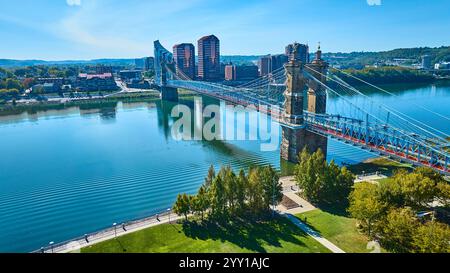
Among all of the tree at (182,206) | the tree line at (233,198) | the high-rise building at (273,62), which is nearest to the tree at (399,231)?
the tree line at (233,198)

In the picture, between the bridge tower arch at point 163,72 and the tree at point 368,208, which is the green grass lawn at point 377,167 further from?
the bridge tower arch at point 163,72

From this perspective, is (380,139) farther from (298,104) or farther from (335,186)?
(298,104)

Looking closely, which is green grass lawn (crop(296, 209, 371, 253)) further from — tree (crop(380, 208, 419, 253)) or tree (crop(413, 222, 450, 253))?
tree (crop(413, 222, 450, 253))

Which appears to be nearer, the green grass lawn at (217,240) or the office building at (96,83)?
the green grass lawn at (217,240)

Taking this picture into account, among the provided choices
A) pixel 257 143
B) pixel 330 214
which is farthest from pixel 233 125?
pixel 330 214

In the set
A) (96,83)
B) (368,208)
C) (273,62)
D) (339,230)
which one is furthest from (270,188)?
(273,62)
